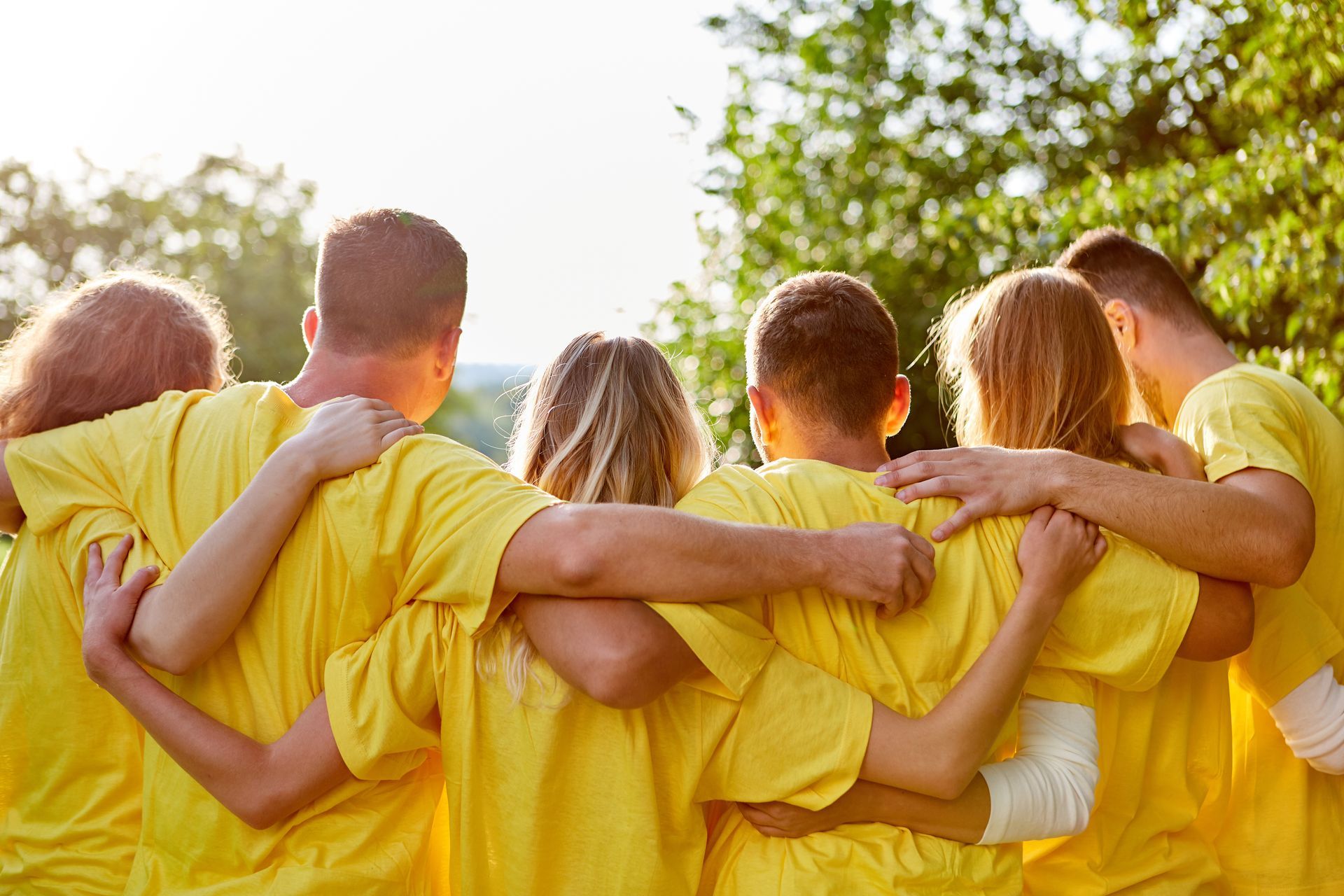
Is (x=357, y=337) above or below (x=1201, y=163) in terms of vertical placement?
below

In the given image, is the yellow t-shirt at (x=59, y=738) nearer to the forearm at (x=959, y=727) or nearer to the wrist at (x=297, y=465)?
the wrist at (x=297, y=465)

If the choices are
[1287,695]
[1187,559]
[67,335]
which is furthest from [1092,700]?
[67,335]

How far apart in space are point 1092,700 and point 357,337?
1.95 metres

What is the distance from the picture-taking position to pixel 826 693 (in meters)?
2.38

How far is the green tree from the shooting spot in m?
30.2

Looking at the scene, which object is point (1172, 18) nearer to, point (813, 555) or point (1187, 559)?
point (1187, 559)

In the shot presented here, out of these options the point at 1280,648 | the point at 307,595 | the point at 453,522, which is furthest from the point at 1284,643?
the point at 307,595

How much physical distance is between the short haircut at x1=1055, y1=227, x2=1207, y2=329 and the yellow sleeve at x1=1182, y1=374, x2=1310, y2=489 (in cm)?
37

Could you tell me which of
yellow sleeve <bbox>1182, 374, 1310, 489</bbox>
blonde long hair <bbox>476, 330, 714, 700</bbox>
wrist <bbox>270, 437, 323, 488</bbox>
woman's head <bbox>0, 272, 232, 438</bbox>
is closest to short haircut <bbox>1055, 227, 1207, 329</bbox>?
yellow sleeve <bbox>1182, 374, 1310, 489</bbox>

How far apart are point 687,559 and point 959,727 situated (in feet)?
2.17

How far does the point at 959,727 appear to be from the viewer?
2.34m

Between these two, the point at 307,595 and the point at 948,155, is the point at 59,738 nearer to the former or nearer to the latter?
the point at 307,595

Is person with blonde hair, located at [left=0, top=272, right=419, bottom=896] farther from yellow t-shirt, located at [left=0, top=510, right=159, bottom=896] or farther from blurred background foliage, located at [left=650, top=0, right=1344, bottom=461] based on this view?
blurred background foliage, located at [left=650, top=0, right=1344, bottom=461]

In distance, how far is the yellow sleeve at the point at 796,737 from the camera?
7.67 feet
